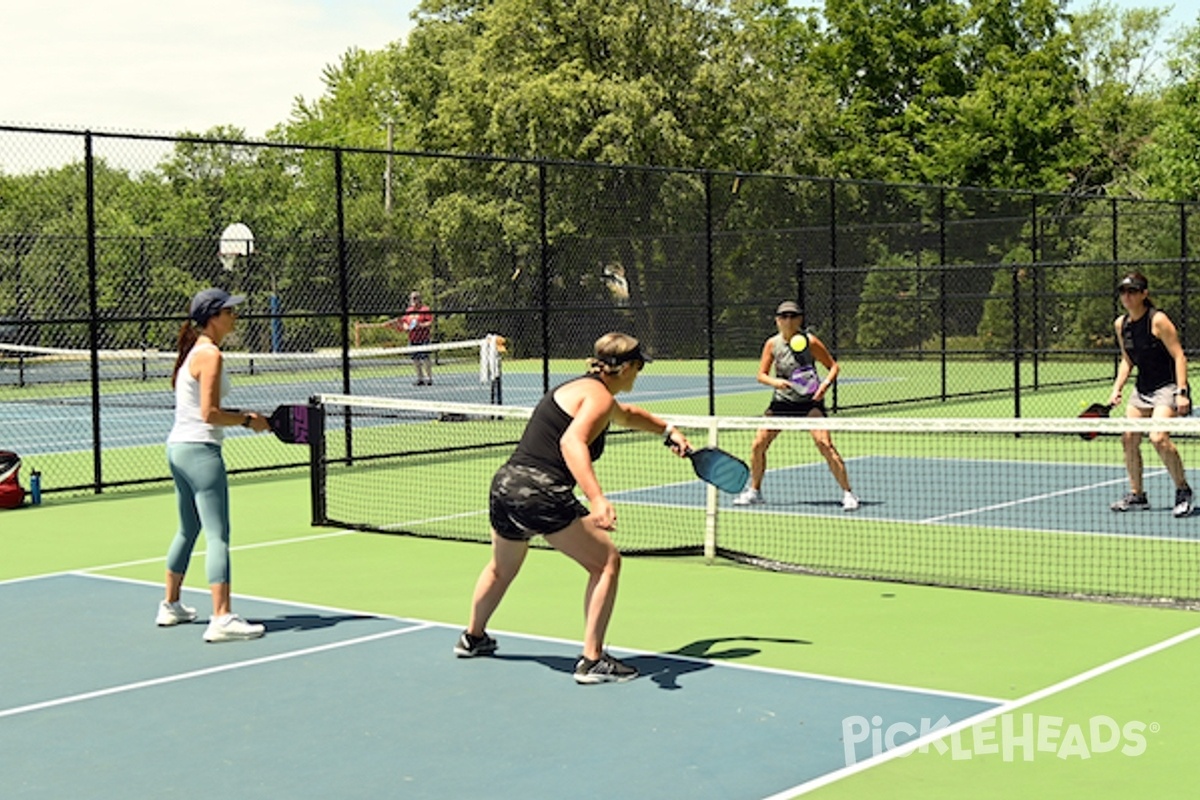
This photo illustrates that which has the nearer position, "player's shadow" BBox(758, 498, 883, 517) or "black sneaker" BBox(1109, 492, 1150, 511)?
"black sneaker" BBox(1109, 492, 1150, 511)

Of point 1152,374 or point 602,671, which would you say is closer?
point 602,671

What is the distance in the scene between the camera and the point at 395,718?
7.20 m

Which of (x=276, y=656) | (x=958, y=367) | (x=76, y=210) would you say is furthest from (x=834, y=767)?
(x=958, y=367)

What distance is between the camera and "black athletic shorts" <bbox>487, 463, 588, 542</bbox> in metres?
7.69

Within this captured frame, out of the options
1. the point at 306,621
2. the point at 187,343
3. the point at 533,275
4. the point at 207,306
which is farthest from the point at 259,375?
the point at 207,306

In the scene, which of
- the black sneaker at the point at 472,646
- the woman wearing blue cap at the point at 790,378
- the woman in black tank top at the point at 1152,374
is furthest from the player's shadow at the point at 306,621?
the woman in black tank top at the point at 1152,374

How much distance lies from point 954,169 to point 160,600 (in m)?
40.4

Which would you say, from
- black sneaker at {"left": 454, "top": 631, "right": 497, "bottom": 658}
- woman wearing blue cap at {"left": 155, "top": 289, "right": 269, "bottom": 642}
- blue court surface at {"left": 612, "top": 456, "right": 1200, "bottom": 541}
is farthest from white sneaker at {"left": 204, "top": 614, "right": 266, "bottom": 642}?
blue court surface at {"left": 612, "top": 456, "right": 1200, "bottom": 541}

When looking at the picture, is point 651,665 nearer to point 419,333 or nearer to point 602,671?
point 602,671

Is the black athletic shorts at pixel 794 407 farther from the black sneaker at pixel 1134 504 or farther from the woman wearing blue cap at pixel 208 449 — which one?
the woman wearing blue cap at pixel 208 449

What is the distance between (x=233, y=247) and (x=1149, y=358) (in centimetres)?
2399

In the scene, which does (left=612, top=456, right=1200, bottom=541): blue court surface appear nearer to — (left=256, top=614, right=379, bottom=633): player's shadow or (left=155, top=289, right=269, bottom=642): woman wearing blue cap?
(left=256, top=614, right=379, bottom=633): player's shadow

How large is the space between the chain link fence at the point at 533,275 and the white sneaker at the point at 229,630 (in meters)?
16.9

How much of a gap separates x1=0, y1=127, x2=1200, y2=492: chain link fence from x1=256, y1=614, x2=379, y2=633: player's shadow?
641 inches
